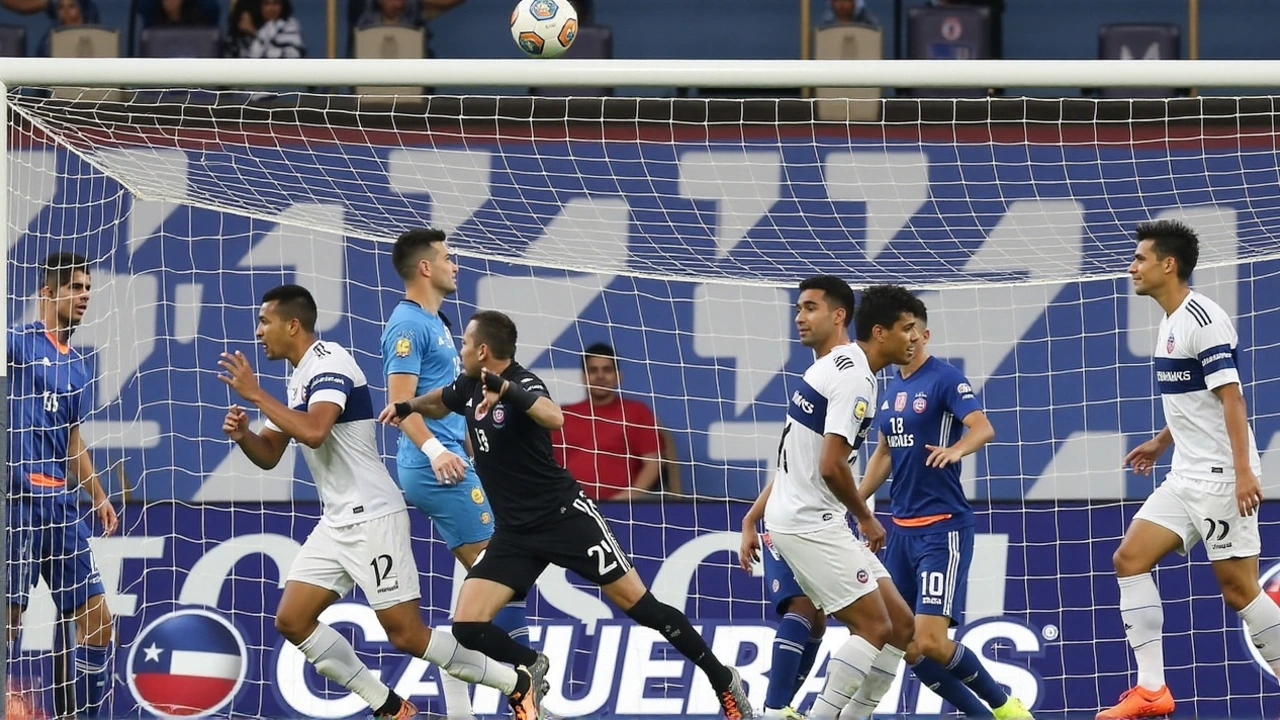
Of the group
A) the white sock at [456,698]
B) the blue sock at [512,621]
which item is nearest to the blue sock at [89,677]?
the white sock at [456,698]

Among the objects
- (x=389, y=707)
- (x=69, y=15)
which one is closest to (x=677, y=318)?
(x=389, y=707)

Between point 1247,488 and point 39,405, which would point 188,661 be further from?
point 1247,488

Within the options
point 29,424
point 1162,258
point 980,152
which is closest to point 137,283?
point 29,424

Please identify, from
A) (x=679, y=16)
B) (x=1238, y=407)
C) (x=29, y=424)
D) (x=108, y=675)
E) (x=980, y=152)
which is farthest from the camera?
(x=679, y=16)

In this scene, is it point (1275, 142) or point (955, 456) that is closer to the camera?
point (955, 456)

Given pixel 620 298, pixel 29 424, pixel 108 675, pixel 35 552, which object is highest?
pixel 620 298

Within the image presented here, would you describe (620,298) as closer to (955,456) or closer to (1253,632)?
(955,456)

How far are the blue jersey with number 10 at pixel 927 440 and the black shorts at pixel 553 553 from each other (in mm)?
1287

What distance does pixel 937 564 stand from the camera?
22.8 feet

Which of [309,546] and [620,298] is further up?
[620,298]

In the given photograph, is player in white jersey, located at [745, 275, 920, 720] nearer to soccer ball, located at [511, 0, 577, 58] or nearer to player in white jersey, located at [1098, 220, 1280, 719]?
player in white jersey, located at [1098, 220, 1280, 719]

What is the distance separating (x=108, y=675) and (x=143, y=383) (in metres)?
1.58

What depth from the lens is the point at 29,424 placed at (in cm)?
734

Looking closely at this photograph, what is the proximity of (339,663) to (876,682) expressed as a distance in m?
2.16
